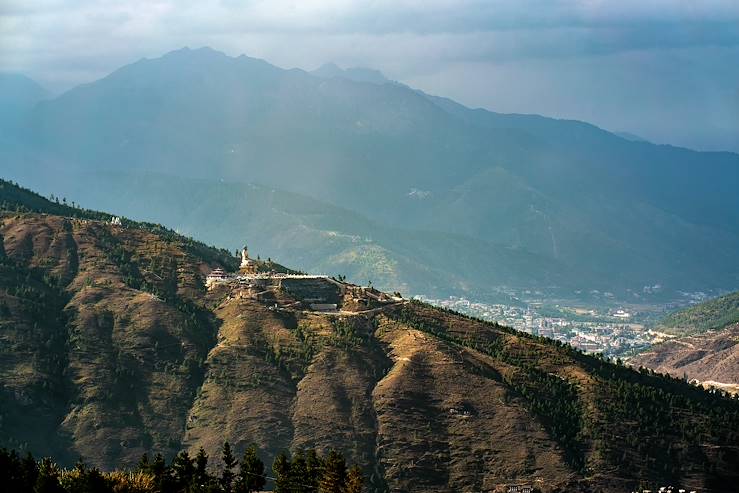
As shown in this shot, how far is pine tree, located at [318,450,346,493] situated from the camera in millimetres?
149375

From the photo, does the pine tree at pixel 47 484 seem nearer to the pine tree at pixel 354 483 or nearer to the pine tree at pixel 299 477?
the pine tree at pixel 354 483

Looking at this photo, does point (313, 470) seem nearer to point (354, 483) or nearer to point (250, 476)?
point (250, 476)

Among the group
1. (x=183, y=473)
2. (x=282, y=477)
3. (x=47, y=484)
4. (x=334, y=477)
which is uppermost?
(x=183, y=473)

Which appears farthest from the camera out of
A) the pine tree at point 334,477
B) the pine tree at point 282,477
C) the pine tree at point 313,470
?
the pine tree at point 313,470

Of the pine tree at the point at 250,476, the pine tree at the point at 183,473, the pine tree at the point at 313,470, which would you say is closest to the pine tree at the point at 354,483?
the pine tree at the point at 313,470

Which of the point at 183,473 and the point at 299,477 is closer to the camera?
the point at 183,473

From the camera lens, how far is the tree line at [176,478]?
451 ft

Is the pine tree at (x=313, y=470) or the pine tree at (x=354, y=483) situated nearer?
the pine tree at (x=354, y=483)

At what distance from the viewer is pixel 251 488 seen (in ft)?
523

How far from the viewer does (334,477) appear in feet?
491

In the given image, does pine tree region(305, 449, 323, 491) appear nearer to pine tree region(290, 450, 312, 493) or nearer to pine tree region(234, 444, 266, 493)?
pine tree region(290, 450, 312, 493)

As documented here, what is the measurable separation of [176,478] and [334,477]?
21201 millimetres

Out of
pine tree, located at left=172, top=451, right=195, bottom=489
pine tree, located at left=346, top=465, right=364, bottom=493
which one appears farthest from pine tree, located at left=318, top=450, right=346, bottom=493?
pine tree, located at left=172, top=451, right=195, bottom=489

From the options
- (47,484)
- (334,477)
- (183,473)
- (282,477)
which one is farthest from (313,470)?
(47,484)
